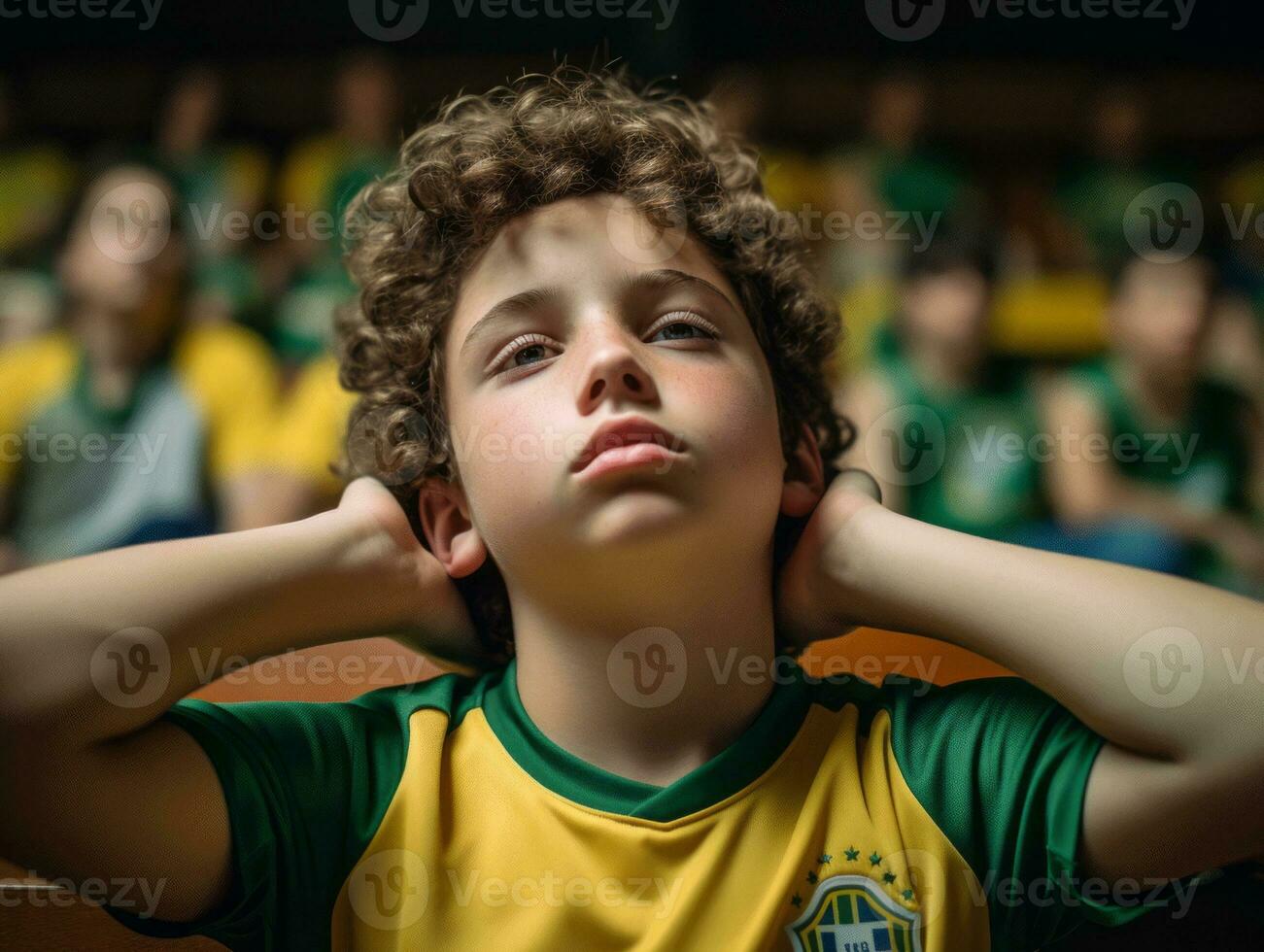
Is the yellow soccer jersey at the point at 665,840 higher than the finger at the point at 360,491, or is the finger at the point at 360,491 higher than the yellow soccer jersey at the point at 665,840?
the finger at the point at 360,491

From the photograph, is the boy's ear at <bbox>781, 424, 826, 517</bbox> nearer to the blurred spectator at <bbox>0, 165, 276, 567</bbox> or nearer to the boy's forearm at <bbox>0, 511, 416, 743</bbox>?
the boy's forearm at <bbox>0, 511, 416, 743</bbox>

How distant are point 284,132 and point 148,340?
1.18m

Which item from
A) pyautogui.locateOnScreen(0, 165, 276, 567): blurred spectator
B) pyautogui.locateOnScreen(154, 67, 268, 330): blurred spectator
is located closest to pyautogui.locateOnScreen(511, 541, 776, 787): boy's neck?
pyautogui.locateOnScreen(0, 165, 276, 567): blurred spectator

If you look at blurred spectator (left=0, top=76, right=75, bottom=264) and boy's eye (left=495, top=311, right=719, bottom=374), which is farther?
blurred spectator (left=0, top=76, right=75, bottom=264)

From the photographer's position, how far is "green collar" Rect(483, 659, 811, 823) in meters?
0.59

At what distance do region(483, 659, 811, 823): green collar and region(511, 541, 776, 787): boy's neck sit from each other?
1 centimetres

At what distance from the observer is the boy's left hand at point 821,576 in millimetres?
656

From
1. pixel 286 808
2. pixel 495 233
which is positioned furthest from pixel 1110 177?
pixel 286 808

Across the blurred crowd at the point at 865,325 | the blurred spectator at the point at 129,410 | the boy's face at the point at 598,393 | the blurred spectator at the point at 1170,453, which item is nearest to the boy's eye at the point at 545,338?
the boy's face at the point at 598,393

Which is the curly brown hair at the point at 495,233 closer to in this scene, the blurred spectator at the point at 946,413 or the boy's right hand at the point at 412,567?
the boy's right hand at the point at 412,567

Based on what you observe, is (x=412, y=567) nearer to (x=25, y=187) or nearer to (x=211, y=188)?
(x=211, y=188)

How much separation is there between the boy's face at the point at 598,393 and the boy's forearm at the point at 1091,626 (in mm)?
101

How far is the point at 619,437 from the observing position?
582 millimetres

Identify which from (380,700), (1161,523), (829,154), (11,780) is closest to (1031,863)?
(380,700)
